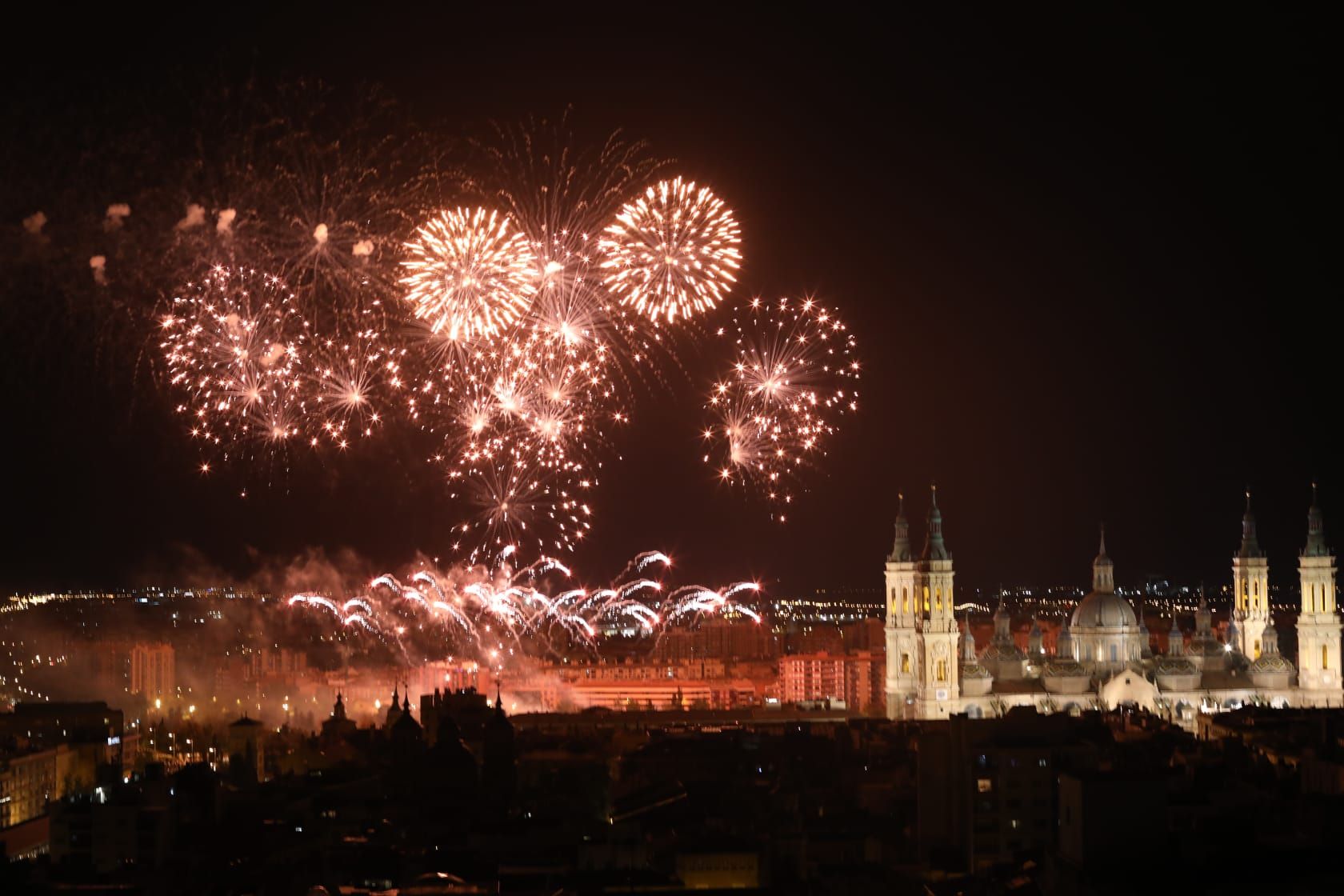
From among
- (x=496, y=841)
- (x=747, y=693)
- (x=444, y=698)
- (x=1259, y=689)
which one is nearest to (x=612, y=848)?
(x=496, y=841)

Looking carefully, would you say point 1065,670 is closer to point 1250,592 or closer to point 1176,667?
point 1176,667

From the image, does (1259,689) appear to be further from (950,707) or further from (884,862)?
(884,862)

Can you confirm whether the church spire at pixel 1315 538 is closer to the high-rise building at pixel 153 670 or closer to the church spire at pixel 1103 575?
the church spire at pixel 1103 575

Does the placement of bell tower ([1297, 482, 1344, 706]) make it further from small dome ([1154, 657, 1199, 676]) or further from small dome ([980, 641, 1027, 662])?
small dome ([980, 641, 1027, 662])

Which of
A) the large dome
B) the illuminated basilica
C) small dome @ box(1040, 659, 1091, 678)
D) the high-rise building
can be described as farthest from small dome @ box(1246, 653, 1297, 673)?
the high-rise building

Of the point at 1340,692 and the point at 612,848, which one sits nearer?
the point at 612,848

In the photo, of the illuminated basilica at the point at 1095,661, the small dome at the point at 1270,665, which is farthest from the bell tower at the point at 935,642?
the small dome at the point at 1270,665
